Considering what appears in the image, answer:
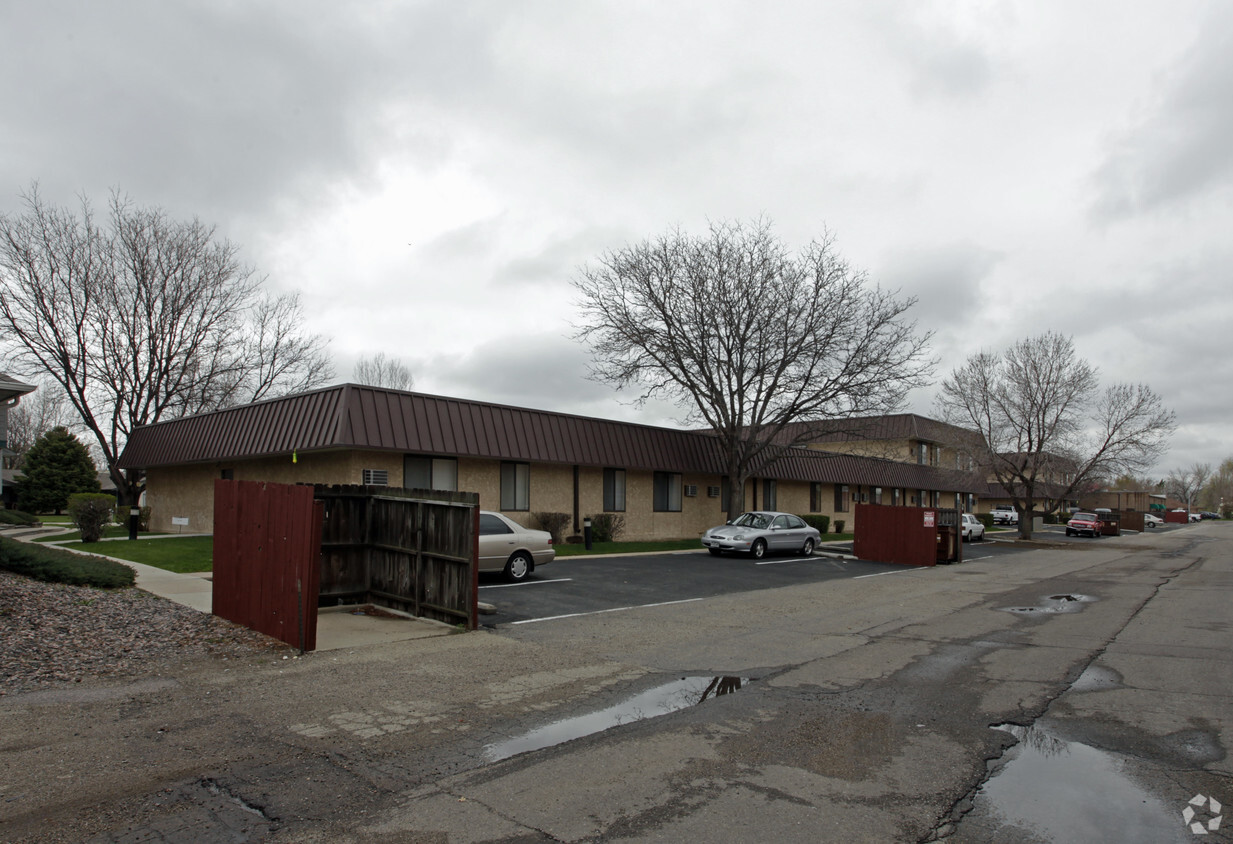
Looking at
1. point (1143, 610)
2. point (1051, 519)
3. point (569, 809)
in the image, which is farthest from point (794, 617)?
point (1051, 519)

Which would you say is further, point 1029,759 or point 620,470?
point 620,470

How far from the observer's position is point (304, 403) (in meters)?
20.8

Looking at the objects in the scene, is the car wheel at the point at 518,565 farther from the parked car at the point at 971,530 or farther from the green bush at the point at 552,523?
the parked car at the point at 971,530

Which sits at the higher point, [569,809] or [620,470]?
[620,470]

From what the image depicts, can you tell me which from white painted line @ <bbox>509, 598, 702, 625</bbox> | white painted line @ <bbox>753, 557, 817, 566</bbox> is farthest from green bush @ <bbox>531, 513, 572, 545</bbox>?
white painted line @ <bbox>509, 598, 702, 625</bbox>

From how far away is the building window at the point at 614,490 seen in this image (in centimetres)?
2742

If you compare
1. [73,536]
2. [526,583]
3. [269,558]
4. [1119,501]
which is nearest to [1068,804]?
[269,558]

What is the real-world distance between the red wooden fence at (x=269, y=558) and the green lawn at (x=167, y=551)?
16.6 feet

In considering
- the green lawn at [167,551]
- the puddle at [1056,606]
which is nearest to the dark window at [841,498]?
the puddle at [1056,606]

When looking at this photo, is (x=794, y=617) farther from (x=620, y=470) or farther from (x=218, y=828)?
(x=620, y=470)

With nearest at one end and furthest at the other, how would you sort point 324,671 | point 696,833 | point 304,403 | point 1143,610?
1. point 696,833
2. point 324,671
3. point 1143,610
4. point 304,403

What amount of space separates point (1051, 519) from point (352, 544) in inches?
3004

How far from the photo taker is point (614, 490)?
91.0 feet

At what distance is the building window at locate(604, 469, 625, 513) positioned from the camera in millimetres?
→ 27422
